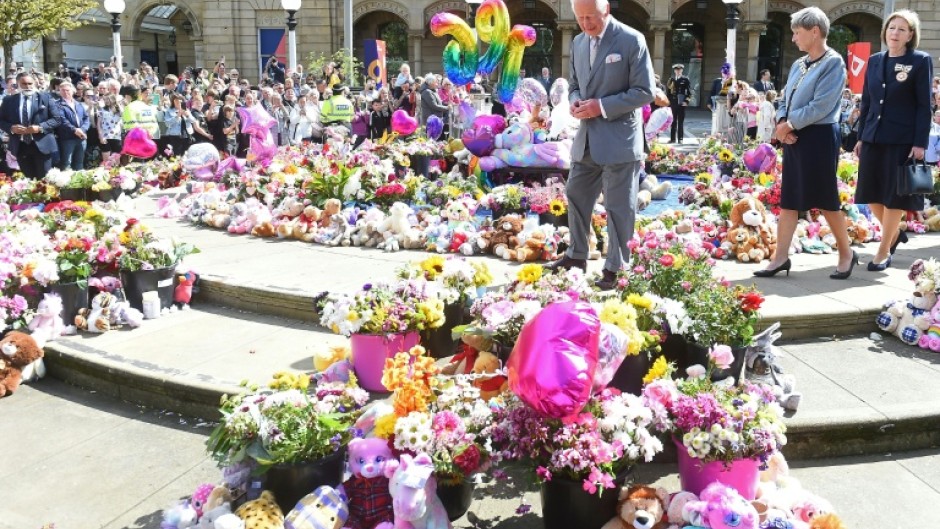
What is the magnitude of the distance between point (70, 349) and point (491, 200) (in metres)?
4.15

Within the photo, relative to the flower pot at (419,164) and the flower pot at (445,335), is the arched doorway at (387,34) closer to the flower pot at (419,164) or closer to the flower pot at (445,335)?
the flower pot at (419,164)

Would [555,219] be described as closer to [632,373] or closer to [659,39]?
[632,373]

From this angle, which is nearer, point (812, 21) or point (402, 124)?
point (812, 21)

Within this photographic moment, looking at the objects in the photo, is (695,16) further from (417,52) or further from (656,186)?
(656,186)

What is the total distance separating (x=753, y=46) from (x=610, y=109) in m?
27.4

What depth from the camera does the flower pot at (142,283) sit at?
6000 millimetres

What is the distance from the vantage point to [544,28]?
3425 centimetres

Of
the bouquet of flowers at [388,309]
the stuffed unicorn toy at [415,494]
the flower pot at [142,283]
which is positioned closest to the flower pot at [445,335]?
the bouquet of flowers at [388,309]

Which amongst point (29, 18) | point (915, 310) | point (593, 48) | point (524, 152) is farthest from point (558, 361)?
point (29, 18)

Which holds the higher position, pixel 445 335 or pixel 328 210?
pixel 328 210

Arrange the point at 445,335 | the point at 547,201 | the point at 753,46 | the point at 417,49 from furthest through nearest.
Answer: the point at 417,49, the point at 753,46, the point at 547,201, the point at 445,335

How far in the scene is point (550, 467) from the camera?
314 cm

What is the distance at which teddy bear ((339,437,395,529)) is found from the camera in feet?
10.6

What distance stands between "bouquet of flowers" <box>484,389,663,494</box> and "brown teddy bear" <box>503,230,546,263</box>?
3506mm
